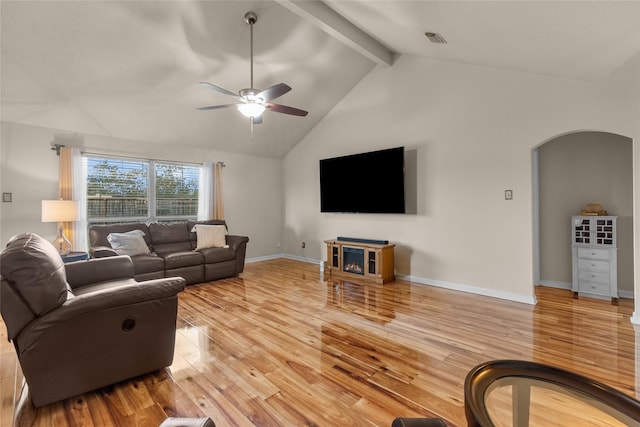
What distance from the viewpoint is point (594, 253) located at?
370cm

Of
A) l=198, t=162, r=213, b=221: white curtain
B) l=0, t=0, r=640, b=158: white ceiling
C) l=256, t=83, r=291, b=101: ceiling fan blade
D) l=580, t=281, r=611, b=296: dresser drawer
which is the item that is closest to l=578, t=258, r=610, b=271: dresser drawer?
l=580, t=281, r=611, b=296: dresser drawer

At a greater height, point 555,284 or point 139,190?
point 139,190

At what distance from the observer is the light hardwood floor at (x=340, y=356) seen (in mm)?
1733

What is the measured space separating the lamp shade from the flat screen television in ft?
12.7

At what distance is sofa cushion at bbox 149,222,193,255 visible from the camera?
187 inches

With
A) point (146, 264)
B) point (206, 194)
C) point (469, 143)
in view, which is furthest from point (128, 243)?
point (469, 143)

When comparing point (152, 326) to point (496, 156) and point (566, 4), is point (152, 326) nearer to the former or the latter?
point (566, 4)

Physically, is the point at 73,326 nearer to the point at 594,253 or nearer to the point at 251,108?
the point at 251,108

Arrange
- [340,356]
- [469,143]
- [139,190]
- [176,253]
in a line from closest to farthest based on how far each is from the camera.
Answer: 1. [340,356]
2. [469,143]
3. [176,253]
4. [139,190]

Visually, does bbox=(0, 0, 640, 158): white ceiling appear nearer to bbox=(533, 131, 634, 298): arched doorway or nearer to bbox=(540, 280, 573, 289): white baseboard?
bbox=(533, 131, 634, 298): arched doorway

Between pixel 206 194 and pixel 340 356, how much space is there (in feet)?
14.8

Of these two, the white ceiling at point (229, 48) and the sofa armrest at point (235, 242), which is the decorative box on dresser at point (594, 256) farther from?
the sofa armrest at point (235, 242)

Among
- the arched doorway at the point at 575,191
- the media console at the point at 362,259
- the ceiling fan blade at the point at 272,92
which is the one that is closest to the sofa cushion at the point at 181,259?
the media console at the point at 362,259

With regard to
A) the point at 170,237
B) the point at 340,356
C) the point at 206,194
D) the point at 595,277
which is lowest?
the point at 340,356
